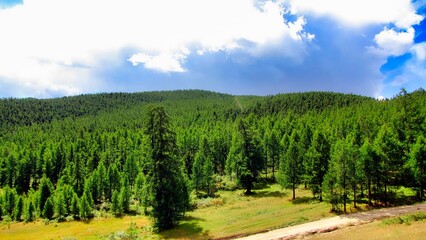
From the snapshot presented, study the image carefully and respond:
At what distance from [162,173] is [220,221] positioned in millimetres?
11707

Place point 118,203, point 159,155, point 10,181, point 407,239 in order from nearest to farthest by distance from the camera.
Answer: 1. point 407,239
2. point 159,155
3. point 118,203
4. point 10,181

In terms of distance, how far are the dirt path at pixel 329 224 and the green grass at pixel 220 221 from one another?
266 centimetres

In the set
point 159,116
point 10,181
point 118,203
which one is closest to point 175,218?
point 159,116

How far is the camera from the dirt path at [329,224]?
37.8m

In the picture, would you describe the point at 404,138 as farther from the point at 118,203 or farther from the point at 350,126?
the point at 118,203

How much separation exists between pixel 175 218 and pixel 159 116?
15932 mm

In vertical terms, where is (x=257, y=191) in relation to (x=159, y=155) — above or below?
below

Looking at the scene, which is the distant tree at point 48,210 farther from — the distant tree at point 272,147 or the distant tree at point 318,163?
the distant tree at point 318,163

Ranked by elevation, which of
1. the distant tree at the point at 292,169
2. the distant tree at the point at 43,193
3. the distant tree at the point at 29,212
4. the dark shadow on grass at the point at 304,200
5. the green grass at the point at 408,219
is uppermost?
the distant tree at the point at 292,169

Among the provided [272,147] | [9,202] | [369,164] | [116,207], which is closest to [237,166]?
[272,147]

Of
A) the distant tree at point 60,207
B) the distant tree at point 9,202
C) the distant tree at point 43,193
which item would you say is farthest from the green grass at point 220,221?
the distant tree at point 9,202

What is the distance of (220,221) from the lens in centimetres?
5069

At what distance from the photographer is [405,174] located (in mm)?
52594

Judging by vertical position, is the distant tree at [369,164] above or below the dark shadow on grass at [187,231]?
above
